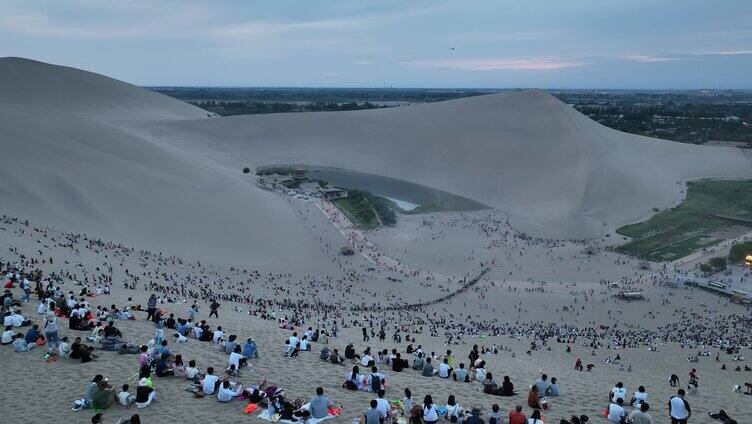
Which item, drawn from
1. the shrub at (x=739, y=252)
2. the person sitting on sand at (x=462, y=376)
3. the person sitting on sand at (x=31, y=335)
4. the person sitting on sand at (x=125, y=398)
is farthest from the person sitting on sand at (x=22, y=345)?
the shrub at (x=739, y=252)

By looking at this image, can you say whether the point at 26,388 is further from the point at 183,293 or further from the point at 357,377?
the point at 183,293

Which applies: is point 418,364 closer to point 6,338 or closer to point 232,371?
point 232,371

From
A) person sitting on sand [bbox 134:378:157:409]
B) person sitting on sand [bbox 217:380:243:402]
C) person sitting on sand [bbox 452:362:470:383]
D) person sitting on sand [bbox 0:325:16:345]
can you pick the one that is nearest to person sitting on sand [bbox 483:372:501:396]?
person sitting on sand [bbox 452:362:470:383]

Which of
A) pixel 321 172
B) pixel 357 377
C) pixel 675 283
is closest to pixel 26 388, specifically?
pixel 357 377

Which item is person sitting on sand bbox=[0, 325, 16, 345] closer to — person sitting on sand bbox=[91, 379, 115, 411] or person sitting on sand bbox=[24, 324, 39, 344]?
person sitting on sand bbox=[24, 324, 39, 344]

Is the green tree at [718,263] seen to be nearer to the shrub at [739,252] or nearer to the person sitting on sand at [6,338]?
the shrub at [739,252]

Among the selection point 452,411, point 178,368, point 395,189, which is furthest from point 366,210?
point 452,411
